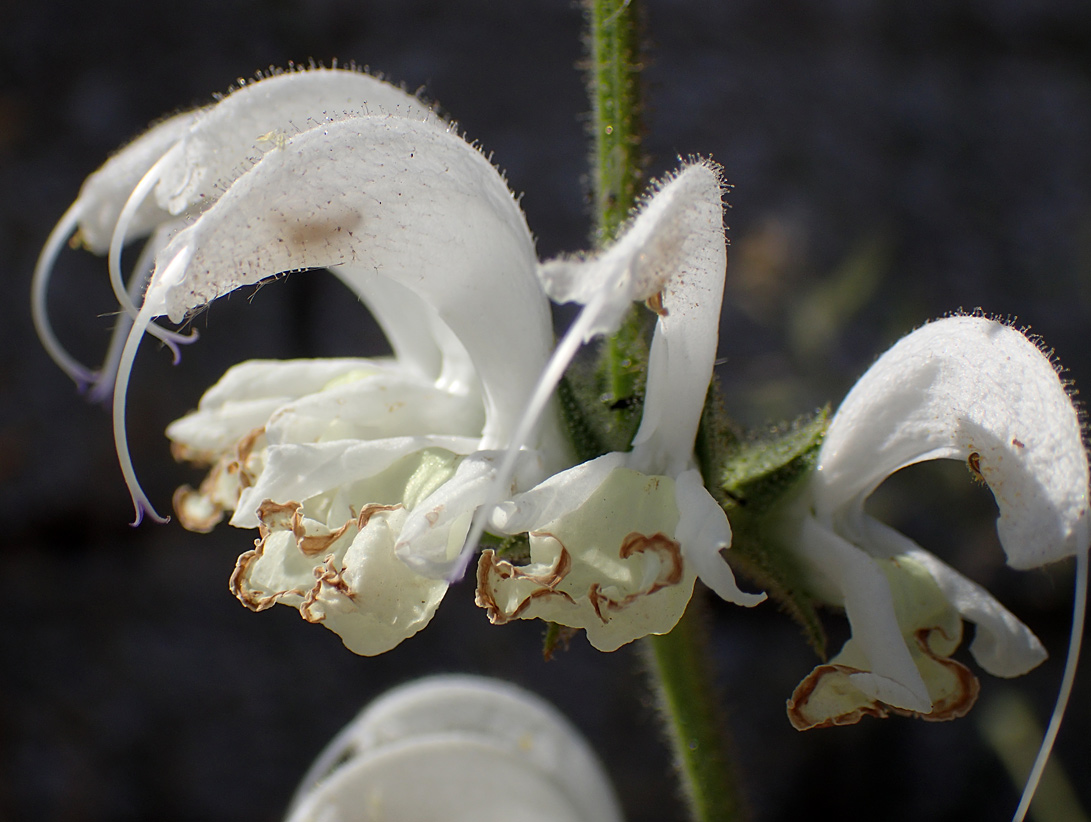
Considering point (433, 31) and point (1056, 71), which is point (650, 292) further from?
point (1056, 71)

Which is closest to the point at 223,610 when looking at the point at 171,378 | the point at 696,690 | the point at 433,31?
the point at 171,378

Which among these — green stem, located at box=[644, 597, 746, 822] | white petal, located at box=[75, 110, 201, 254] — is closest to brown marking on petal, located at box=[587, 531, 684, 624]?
green stem, located at box=[644, 597, 746, 822]

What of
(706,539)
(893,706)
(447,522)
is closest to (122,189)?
(447,522)

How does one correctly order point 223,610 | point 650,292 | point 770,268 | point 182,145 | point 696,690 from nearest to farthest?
point 650,292 → point 182,145 → point 696,690 → point 770,268 → point 223,610

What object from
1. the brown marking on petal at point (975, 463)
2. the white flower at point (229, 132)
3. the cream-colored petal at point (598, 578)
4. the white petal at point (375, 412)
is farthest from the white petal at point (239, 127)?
the brown marking on petal at point (975, 463)

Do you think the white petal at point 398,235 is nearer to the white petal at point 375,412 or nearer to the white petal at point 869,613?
the white petal at point 375,412

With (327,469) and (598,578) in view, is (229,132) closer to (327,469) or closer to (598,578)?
(327,469)

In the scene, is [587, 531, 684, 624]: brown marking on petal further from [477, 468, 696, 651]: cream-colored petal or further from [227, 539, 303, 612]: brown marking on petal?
[227, 539, 303, 612]: brown marking on petal

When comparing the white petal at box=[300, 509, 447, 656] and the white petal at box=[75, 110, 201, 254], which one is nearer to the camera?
the white petal at box=[300, 509, 447, 656]
